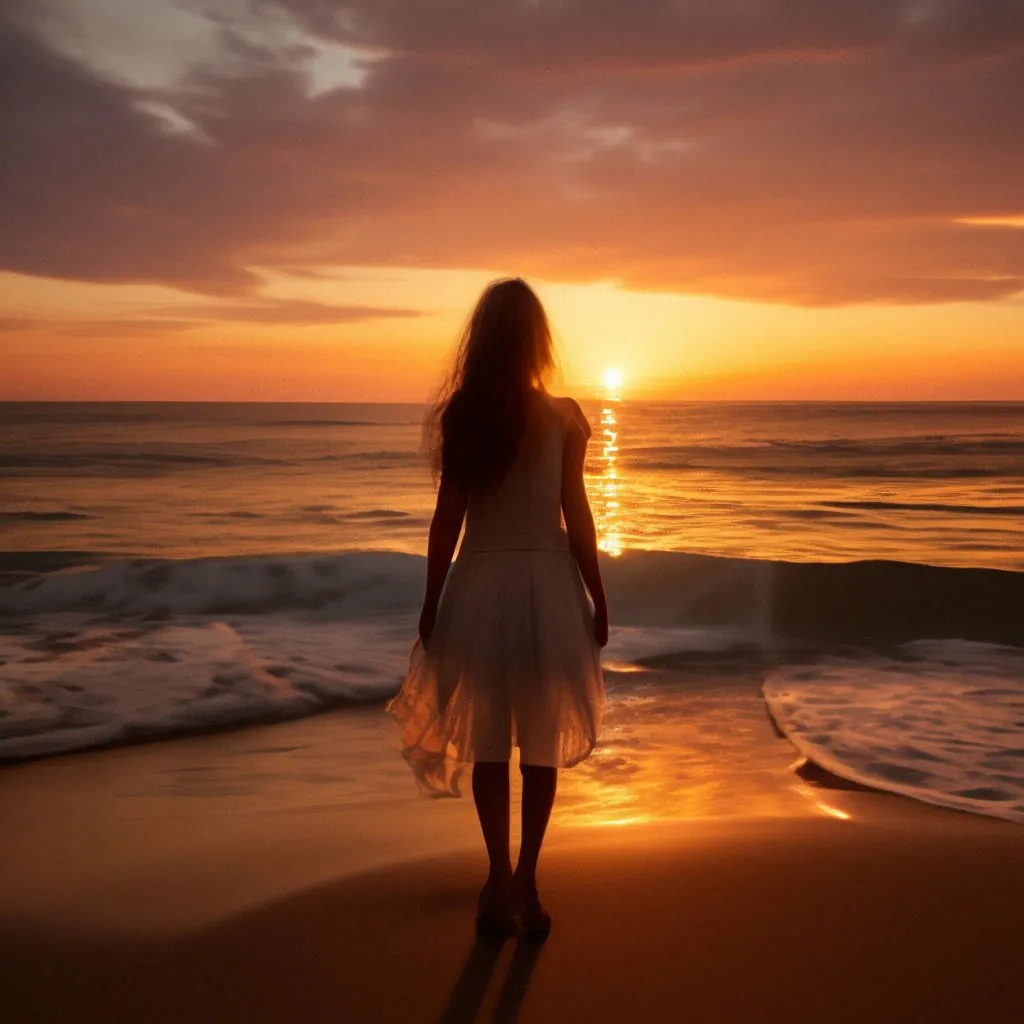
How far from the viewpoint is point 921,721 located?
6867mm

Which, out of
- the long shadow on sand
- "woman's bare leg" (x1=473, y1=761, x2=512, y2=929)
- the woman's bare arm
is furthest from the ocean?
the woman's bare arm

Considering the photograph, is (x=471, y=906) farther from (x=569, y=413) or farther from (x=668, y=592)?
(x=668, y=592)

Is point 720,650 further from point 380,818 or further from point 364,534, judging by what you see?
point 364,534

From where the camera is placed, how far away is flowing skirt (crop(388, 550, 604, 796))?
357 cm

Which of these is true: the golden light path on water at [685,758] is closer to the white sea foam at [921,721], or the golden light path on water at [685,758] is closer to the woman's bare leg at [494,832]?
the white sea foam at [921,721]

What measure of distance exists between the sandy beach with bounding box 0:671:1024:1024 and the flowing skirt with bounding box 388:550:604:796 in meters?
0.56

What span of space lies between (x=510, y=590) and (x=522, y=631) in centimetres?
13

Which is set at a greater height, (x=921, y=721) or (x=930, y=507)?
(x=921, y=721)

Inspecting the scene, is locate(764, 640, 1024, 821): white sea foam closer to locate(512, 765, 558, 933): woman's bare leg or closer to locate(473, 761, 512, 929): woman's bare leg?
locate(512, 765, 558, 933): woman's bare leg

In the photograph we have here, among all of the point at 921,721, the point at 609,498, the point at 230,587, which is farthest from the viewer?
the point at 609,498

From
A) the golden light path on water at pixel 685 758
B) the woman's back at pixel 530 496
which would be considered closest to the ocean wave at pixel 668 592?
the golden light path on water at pixel 685 758

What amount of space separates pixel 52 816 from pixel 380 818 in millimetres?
→ 1464

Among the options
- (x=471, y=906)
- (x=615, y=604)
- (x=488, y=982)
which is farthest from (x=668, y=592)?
(x=488, y=982)

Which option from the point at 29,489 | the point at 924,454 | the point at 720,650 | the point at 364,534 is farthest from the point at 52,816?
the point at 924,454
